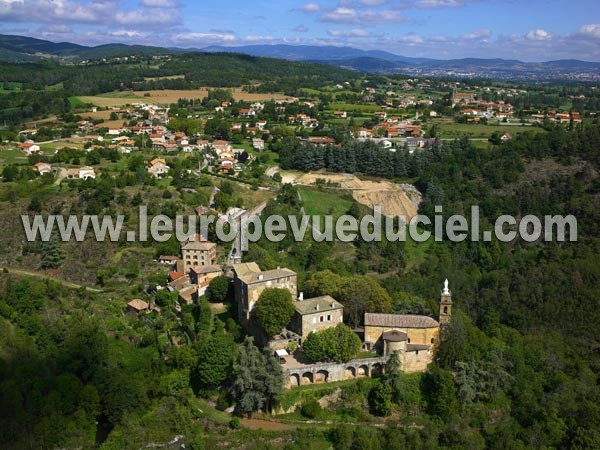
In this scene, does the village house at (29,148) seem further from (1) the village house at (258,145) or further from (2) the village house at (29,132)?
(1) the village house at (258,145)

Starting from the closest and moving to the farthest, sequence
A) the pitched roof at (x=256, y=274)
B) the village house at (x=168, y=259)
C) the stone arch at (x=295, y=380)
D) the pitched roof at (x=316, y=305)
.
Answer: the stone arch at (x=295, y=380) → the pitched roof at (x=316, y=305) → the pitched roof at (x=256, y=274) → the village house at (x=168, y=259)

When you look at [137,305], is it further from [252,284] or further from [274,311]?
[274,311]

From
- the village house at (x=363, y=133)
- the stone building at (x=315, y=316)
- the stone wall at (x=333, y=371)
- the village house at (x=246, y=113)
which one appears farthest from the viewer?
the village house at (x=246, y=113)

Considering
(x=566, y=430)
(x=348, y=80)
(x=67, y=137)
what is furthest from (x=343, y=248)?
(x=348, y=80)

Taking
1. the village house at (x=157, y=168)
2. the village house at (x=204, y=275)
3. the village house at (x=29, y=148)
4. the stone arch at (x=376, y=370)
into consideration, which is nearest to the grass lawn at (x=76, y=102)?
the village house at (x=29, y=148)

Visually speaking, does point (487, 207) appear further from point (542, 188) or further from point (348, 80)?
point (348, 80)

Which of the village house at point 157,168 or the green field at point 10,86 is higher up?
the green field at point 10,86

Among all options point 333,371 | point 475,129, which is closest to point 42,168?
point 333,371

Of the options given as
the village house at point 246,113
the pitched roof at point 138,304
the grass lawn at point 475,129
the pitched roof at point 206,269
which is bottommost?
the pitched roof at point 138,304
